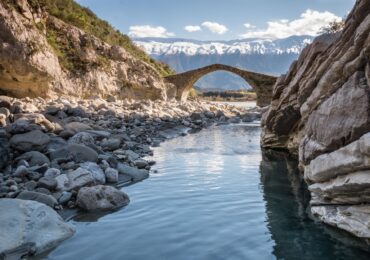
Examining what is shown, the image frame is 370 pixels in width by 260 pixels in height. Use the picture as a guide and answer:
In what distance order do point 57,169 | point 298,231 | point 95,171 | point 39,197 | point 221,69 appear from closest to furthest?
point 298,231 < point 39,197 < point 57,169 < point 95,171 < point 221,69

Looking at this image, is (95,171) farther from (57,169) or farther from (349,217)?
(349,217)

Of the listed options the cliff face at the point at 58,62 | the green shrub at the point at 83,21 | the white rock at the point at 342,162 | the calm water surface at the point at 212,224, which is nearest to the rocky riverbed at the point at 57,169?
the calm water surface at the point at 212,224

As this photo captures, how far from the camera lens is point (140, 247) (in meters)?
6.90

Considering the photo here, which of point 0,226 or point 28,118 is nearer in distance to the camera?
point 0,226

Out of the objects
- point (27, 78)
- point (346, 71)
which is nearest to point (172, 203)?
point (346, 71)

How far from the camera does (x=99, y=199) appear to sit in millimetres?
9039

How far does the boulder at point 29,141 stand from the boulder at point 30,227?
5.58m

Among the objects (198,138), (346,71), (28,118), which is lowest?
(198,138)

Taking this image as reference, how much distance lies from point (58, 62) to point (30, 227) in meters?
27.1

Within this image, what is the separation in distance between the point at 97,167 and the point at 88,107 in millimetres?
14833

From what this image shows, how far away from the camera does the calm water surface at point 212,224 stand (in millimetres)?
6672

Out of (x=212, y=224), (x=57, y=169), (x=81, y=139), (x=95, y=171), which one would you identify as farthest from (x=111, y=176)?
(x=212, y=224)

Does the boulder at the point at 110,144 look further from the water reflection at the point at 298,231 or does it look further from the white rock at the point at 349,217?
the white rock at the point at 349,217

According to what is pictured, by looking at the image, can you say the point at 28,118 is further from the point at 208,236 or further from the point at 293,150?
the point at 208,236
